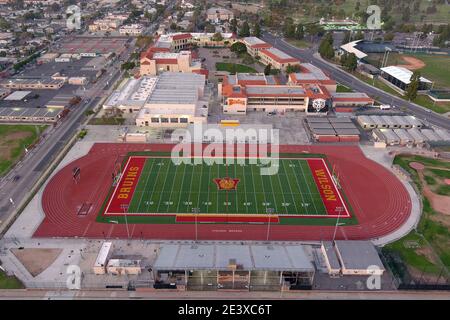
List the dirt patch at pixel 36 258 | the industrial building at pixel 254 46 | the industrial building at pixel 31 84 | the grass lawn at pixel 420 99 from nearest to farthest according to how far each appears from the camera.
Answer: the dirt patch at pixel 36 258, the grass lawn at pixel 420 99, the industrial building at pixel 31 84, the industrial building at pixel 254 46

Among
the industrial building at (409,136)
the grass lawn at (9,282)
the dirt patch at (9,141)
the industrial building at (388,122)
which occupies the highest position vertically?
the industrial building at (388,122)

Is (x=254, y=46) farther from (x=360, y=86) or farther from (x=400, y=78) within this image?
(x=400, y=78)

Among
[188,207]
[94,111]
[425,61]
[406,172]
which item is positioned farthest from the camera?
[425,61]

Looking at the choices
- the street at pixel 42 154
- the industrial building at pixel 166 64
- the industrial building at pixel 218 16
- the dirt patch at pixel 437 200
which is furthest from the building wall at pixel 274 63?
the industrial building at pixel 218 16

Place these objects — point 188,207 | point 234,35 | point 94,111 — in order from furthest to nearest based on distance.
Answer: point 234,35 → point 94,111 → point 188,207

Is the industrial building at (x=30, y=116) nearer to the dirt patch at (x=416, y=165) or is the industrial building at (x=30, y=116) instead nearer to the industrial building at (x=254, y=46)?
the industrial building at (x=254, y=46)

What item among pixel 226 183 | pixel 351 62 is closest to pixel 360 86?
pixel 351 62

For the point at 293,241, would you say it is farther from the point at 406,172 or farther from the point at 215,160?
the point at 406,172

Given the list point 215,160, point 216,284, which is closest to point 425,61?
point 215,160
